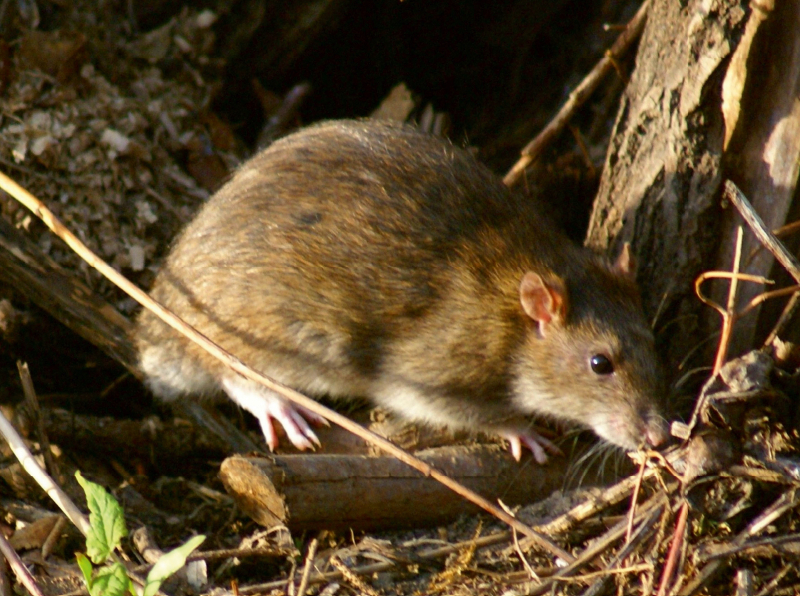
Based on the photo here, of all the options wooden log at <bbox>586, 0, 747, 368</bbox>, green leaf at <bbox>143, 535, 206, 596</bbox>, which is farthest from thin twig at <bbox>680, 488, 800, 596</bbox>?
green leaf at <bbox>143, 535, 206, 596</bbox>

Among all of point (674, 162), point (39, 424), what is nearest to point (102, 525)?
point (39, 424)

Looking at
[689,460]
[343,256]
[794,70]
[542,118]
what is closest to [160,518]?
[343,256]

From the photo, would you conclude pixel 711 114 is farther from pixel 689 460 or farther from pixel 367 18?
pixel 367 18

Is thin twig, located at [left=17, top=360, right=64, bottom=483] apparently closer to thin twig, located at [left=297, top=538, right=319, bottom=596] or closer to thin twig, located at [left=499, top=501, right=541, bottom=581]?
thin twig, located at [left=297, top=538, right=319, bottom=596]

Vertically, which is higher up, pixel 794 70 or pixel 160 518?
pixel 794 70

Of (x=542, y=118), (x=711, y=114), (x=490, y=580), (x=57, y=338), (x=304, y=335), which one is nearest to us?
(x=490, y=580)

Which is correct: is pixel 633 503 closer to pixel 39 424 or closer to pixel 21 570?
pixel 21 570

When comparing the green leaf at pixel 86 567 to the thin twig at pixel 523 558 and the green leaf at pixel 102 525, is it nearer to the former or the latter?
the green leaf at pixel 102 525

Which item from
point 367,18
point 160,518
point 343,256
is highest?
point 367,18
